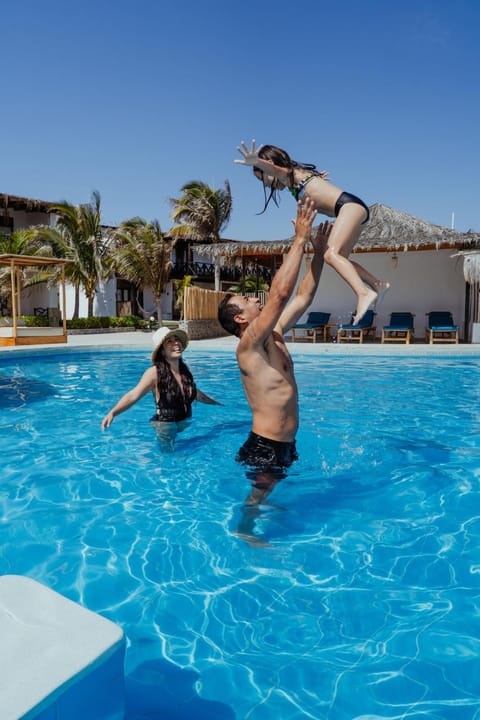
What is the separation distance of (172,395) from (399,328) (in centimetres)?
1250

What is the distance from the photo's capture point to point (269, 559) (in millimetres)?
3250

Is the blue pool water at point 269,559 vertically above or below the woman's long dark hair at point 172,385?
below

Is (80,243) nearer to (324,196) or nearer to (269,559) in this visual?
(324,196)

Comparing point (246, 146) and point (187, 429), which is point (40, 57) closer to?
point (187, 429)

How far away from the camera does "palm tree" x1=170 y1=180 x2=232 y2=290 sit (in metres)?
28.7

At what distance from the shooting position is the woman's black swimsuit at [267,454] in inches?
150

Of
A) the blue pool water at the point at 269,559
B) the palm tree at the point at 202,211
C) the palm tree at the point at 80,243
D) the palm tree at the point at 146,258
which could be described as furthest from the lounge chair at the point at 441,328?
the palm tree at the point at 202,211

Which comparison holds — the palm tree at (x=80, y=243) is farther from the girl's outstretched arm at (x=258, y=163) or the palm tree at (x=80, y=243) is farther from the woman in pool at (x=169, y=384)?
the girl's outstretched arm at (x=258, y=163)

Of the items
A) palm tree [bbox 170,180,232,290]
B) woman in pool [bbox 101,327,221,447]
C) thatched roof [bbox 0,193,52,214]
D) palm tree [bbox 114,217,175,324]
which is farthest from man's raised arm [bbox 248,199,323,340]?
thatched roof [bbox 0,193,52,214]

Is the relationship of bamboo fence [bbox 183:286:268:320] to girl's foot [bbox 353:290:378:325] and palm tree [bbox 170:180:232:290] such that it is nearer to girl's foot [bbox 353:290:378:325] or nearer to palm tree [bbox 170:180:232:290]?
palm tree [bbox 170:180:232:290]

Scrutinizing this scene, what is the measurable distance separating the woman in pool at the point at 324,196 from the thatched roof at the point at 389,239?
13564mm

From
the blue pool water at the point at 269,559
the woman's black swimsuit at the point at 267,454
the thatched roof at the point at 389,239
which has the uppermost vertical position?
the thatched roof at the point at 389,239

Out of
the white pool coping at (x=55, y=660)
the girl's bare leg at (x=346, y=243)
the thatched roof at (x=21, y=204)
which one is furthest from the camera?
the thatched roof at (x=21, y=204)

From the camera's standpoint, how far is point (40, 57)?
41.6ft
